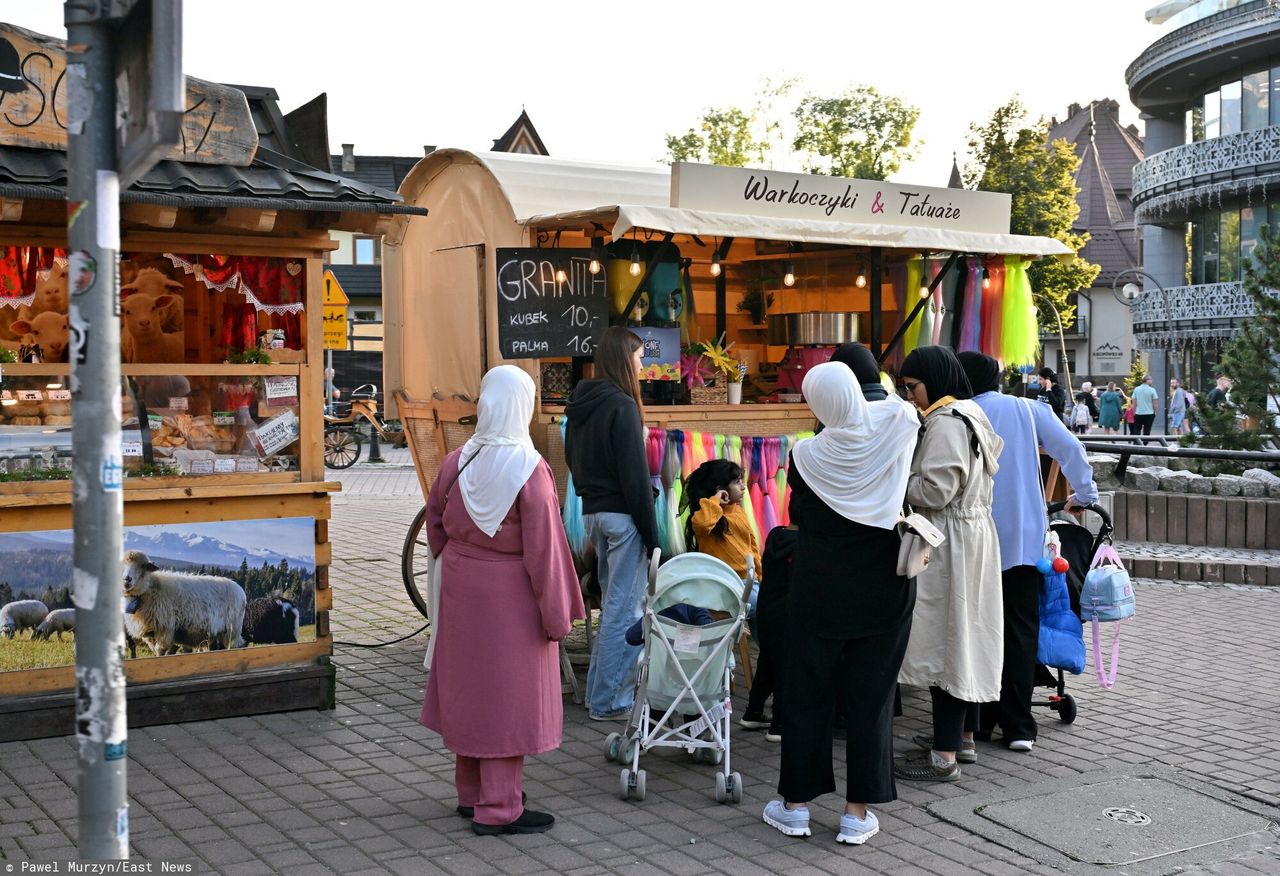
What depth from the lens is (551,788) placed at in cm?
583

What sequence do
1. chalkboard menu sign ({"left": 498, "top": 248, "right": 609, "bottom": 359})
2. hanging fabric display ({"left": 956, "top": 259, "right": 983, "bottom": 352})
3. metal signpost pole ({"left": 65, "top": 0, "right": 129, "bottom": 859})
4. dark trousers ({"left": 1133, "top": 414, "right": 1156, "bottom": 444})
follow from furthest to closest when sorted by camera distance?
dark trousers ({"left": 1133, "top": 414, "right": 1156, "bottom": 444}) < hanging fabric display ({"left": 956, "top": 259, "right": 983, "bottom": 352}) < chalkboard menu sign ({"left": 498, "top": 248, "right": 609, "bottom": 359}) < metal signpost pole ({"left": 65, "top": 0, "right": 129, "bottom": 859})

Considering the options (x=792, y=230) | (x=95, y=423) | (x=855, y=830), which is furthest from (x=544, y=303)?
(x=95, y=423)

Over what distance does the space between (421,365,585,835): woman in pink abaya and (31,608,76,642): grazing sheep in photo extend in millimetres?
2282

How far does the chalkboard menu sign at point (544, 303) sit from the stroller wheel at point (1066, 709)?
3577 mm

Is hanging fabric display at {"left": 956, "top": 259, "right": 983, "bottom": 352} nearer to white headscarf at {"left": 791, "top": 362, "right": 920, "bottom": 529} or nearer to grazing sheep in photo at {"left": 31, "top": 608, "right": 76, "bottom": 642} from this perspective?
white headscarf at {"left": 791, "top": 362, "right": 920, "bottom": 529}

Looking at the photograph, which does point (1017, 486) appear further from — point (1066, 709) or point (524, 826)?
point (524, 826)

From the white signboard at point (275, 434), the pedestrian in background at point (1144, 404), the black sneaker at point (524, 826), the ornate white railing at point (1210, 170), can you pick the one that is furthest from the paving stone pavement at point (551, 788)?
the ornate white railing at point (1210, 170)

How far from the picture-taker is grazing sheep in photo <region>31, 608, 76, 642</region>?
635cm

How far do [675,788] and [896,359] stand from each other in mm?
5310

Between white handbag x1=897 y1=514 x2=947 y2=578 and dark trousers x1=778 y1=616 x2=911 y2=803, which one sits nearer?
white handbag x1=897 y1=514 x2=947 y2=578

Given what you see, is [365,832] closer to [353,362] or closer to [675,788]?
[675,788]

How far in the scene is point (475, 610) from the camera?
5203 millimetres

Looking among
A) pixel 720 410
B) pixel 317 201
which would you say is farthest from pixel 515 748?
pixel 720 410

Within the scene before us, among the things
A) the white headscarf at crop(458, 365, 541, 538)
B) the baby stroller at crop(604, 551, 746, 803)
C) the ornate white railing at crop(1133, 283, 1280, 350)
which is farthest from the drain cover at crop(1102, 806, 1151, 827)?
the ornate white railing at crop(1133, 283, 1280, 350)
